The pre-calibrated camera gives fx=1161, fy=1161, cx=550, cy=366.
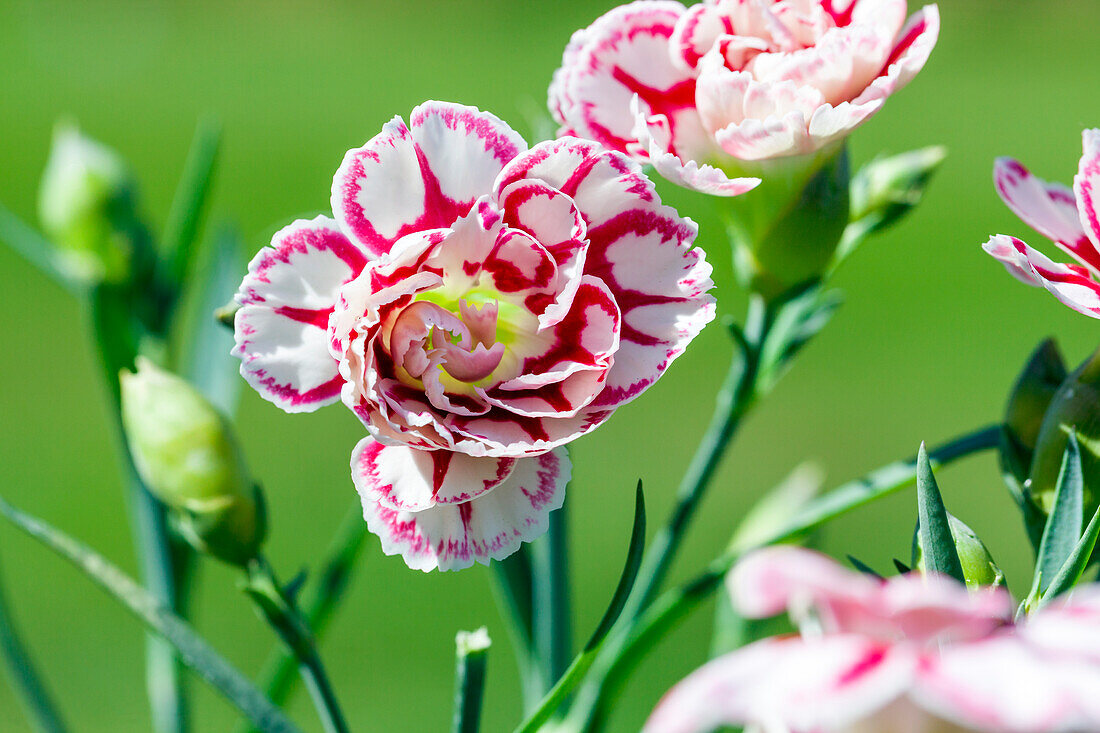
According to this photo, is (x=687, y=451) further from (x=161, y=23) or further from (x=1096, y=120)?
(x=161, y=23)

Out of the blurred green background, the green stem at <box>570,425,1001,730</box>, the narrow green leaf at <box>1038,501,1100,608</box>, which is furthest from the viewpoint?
the blurred green background

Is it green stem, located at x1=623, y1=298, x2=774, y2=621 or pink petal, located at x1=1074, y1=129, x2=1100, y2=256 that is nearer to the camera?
pink petal, located at x1=1074, y1=129, x2=1100, y2=256

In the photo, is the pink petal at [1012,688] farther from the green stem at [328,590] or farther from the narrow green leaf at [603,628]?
the green stem at [328,590]

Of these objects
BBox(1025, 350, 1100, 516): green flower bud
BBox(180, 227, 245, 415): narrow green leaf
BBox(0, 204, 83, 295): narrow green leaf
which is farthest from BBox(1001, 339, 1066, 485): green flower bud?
BBox(0, 204, 83, 295): narrow green leaf

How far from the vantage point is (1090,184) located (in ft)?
→ 1.03

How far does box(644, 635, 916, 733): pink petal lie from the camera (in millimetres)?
177

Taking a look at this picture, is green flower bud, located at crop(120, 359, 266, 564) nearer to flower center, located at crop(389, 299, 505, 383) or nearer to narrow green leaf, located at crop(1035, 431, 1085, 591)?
flower center, located at crop(389, 299, 505, 383)

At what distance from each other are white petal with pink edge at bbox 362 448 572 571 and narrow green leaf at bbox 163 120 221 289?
311 mm

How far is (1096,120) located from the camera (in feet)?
13.4

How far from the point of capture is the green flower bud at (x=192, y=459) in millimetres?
354

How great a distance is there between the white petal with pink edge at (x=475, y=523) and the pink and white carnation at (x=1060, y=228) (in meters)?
0.13

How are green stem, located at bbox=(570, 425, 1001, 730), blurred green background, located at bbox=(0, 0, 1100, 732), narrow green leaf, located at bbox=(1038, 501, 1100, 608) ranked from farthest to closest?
blurred green background, located at bbox=(0, 0, 1100, 732), green stem, located at bbox=(570, 425, 1001, 730), narrow green leaf, located at bbox=(1038, 501, 1100, 608)

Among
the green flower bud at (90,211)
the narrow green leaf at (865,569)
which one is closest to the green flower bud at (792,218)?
the narrow green leaf at (865,569)

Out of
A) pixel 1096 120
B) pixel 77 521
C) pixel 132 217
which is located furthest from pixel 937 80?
pixel 132 217
